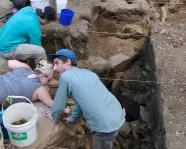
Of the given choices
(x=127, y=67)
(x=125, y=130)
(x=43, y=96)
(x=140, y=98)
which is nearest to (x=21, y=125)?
(x=43, y=96)

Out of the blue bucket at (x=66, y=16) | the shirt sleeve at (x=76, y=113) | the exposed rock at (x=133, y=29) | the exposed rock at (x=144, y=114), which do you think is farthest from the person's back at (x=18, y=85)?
the exposed rock at (x=133, y=29)

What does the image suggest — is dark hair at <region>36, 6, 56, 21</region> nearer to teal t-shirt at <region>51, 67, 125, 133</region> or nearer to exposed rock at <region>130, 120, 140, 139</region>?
teal t-shirt at <region>51, 67, 125, 133</region>

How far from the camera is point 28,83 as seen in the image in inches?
171

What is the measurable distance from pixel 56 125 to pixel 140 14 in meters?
3.65

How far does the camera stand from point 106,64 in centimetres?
621

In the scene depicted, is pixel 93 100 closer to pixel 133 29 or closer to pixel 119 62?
pixel 119 62

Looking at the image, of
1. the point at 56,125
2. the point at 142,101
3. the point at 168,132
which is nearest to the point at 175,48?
the point at 142,101

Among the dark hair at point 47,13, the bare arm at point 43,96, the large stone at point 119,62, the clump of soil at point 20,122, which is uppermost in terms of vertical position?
the dark hair at point 47,13

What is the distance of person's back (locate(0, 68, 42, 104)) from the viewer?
425 cm

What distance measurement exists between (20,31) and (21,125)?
1851mm

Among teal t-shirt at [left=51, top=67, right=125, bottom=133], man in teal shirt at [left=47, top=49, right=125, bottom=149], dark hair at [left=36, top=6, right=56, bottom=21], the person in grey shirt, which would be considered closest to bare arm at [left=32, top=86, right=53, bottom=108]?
the person in grey shirt

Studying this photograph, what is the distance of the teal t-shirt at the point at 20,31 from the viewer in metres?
4.98

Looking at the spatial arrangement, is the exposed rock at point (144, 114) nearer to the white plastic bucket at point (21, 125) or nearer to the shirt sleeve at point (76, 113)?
the shirt sleeve at point (76, 113)

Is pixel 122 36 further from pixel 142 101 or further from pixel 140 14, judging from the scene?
pixel 142 101
